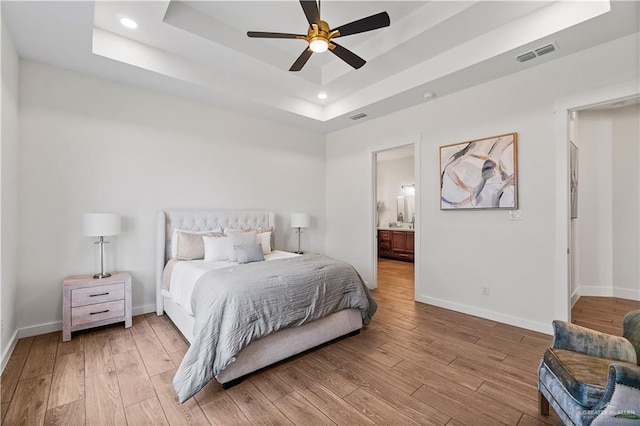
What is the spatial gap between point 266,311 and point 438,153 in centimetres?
315

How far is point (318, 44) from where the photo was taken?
8.06 ft

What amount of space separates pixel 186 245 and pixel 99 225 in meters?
0.90

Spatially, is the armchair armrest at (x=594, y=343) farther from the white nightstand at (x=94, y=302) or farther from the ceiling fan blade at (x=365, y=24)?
the white nightstand at (x=94, y=302)

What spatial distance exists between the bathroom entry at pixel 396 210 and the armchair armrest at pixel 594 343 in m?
4.68

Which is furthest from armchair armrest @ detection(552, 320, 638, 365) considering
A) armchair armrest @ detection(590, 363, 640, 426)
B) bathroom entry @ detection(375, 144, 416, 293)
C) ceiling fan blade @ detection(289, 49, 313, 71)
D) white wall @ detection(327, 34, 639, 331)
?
bathroom entry @ detection(375, 144, 416, 293)

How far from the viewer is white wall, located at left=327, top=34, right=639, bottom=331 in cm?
291

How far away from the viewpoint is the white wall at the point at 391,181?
818 cm

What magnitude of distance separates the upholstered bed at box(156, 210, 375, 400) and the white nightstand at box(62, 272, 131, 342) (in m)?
0.43

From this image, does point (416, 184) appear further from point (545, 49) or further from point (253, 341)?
point (253, 341)

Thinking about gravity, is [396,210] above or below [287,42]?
below

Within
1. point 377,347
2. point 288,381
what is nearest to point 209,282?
point 288,381

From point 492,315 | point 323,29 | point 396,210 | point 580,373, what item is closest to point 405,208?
point 396,210

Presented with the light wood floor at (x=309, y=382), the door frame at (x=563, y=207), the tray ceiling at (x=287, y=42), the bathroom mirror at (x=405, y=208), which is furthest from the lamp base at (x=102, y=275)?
the bathroom mirror at (x=405, y=208)

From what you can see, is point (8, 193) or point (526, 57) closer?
point (8, 193)
